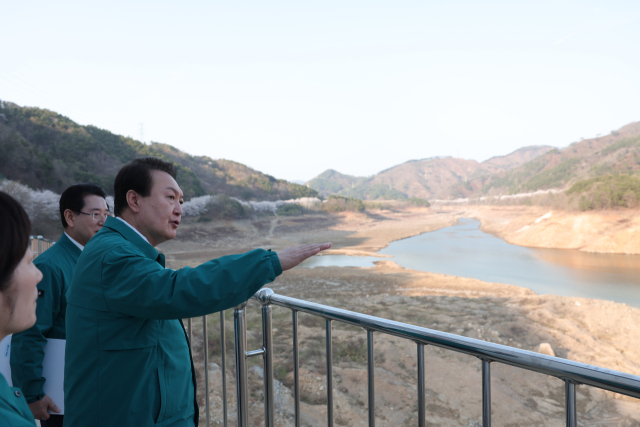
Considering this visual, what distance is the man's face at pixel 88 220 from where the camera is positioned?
2.29m

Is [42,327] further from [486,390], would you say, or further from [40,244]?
[40,244]

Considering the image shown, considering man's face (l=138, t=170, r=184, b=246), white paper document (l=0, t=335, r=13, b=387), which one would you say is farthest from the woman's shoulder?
white paper document (l=0, t=335, r=13, b=387)

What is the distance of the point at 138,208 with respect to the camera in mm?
1489

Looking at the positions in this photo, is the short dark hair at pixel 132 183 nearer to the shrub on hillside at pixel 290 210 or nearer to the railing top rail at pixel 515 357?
the railing top rail at pixel 515 357

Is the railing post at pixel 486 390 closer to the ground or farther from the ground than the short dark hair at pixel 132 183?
closer to the ground

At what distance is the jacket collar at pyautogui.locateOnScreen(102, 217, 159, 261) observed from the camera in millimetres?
1378

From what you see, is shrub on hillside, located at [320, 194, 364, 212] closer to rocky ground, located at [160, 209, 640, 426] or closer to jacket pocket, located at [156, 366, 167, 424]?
rocky ground, located at [160, 209, 640, 426]

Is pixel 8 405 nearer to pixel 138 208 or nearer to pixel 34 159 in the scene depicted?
pixel 138 208

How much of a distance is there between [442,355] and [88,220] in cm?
746

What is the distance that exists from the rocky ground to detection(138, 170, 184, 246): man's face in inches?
156

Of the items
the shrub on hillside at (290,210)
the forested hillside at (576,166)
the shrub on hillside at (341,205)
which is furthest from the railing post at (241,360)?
the shrub on hillside at (341,205)

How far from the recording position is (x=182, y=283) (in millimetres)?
1073

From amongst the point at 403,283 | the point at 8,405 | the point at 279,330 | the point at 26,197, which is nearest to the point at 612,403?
the point at 279,330

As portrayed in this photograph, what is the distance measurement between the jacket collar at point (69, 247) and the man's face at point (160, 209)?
36.9 inches
